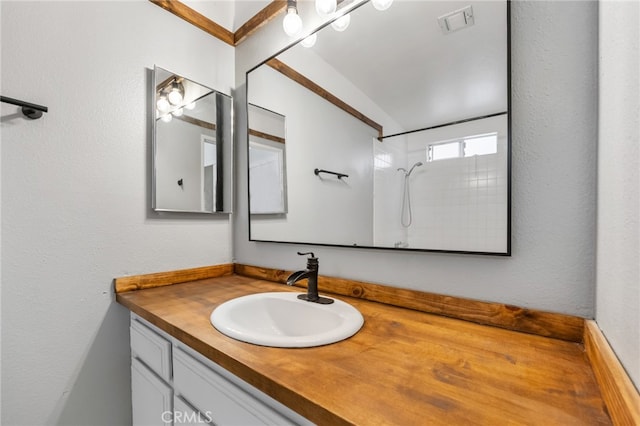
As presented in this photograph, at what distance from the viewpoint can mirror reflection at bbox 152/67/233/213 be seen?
4.35ft

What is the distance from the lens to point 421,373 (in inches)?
22.0

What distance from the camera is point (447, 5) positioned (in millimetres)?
880

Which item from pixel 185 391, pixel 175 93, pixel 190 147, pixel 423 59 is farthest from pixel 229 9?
pixel 185 391

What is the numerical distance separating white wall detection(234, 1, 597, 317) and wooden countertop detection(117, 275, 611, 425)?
132mm

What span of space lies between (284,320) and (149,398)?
1.87 ft

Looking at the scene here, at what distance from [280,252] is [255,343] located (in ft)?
2.35

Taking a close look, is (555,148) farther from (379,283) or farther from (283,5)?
(283,5)

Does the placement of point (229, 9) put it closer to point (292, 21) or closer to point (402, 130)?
point (292, 21)

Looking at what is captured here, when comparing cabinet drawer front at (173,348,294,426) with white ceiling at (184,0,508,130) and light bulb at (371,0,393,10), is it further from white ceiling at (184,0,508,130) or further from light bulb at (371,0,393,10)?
light bulb at (371,0,393,10)

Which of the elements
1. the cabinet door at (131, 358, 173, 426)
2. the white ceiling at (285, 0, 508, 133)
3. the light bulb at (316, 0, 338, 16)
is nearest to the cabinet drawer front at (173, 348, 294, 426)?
the cabinet door at (131, 358, 173, 426)

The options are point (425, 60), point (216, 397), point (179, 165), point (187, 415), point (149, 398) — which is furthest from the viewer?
point (179, 165)

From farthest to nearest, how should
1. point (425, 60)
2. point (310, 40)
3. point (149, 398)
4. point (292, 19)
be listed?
point (310, 40), point (292, 19), point (149, 398), point (425, 60)

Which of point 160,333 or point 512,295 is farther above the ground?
point 512,295

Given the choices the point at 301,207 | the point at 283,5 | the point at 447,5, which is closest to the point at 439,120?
the point at 447,5
